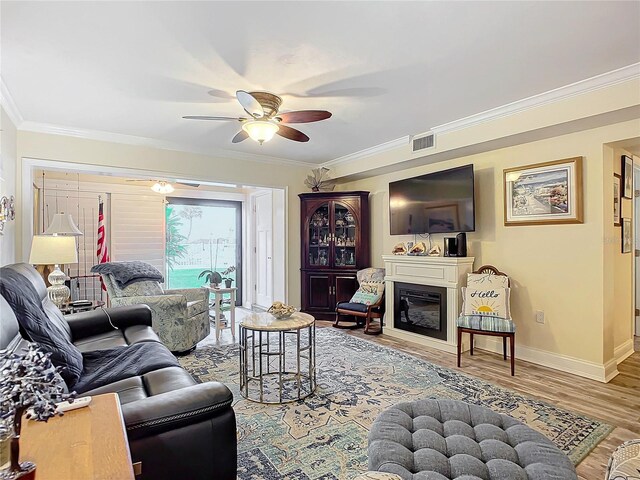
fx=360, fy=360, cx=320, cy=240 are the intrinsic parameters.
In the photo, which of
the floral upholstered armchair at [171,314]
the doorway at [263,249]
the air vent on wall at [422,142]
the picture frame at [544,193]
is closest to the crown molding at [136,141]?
the doorway at [263,249]

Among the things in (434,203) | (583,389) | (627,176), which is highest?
(627,176)

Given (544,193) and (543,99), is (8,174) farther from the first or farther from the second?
(544,193)

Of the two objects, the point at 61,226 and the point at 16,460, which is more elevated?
the point at 61,226

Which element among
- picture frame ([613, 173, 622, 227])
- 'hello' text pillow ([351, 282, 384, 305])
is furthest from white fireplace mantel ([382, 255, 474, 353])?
picture frame ([613, 173, 622, 227])

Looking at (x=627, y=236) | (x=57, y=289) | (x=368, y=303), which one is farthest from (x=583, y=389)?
(x=57, y=289)

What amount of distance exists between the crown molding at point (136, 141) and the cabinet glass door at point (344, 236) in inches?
44.1

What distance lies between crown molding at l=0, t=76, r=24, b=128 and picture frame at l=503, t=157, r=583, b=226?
4723 millimetres

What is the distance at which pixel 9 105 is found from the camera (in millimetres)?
3307

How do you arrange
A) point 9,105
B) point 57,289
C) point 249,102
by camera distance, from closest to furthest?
point 249,102 < point 9,105 < point 57,289

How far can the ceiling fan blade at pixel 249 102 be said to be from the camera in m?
2.50

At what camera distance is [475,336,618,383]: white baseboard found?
10.7 ft

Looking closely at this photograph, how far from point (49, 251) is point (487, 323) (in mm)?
4356

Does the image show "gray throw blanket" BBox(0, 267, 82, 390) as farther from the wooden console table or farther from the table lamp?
Answer: the table lamp

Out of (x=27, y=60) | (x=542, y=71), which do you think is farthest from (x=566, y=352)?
(x=27, y=60)
